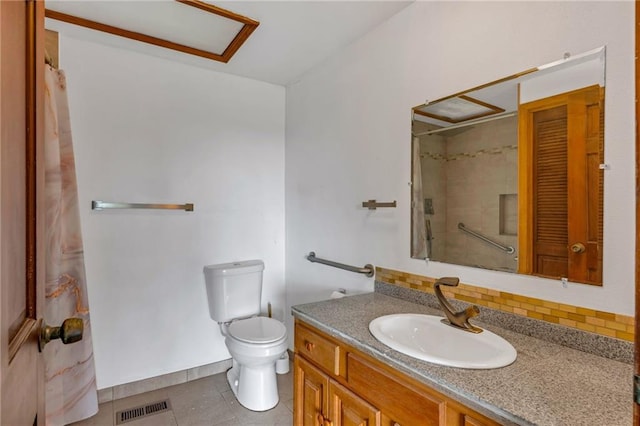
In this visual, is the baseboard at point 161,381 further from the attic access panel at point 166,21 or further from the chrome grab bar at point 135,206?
the attic access panel at point 166,21

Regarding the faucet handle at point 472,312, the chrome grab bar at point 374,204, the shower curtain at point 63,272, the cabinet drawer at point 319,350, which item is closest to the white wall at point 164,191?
the shower curtain at point 63,272

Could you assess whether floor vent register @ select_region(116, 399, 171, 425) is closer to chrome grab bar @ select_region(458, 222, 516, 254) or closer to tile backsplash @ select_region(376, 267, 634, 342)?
tile backsplash @ select_region(376, 267, 634, 342)

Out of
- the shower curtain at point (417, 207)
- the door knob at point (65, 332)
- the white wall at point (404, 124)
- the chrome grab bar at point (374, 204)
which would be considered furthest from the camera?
the chrome grab bar at point (374, 204)

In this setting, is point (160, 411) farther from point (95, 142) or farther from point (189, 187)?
point (95, 142)

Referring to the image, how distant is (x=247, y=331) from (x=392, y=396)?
129 cm

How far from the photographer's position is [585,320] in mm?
1076

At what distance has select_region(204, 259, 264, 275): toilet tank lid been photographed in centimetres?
234

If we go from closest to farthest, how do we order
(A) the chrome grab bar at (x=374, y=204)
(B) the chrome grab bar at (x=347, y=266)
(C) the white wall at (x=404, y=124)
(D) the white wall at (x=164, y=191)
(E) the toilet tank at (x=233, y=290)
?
(C) the white wall at (x=404, y=124) < (A) the chrome grab bar at (x=374, y=204) < (B) the chrome grab bar at (x=347, y=266) < (D) the white wall at (x=164, y=191) < (E) the toilet tank at (x=233, y=290)

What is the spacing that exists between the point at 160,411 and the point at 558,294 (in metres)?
2.20

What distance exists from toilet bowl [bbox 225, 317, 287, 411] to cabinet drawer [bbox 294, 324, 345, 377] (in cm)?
54

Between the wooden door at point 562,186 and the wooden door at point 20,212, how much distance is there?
1417mm

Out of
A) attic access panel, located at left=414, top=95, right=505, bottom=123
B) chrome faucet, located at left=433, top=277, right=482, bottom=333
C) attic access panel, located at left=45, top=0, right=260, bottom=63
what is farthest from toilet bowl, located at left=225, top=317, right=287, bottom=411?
attic access panel, located at left=45, top=0, right=260, bottom=63

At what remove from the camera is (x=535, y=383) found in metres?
0.87

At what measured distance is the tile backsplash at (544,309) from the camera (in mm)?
1015
